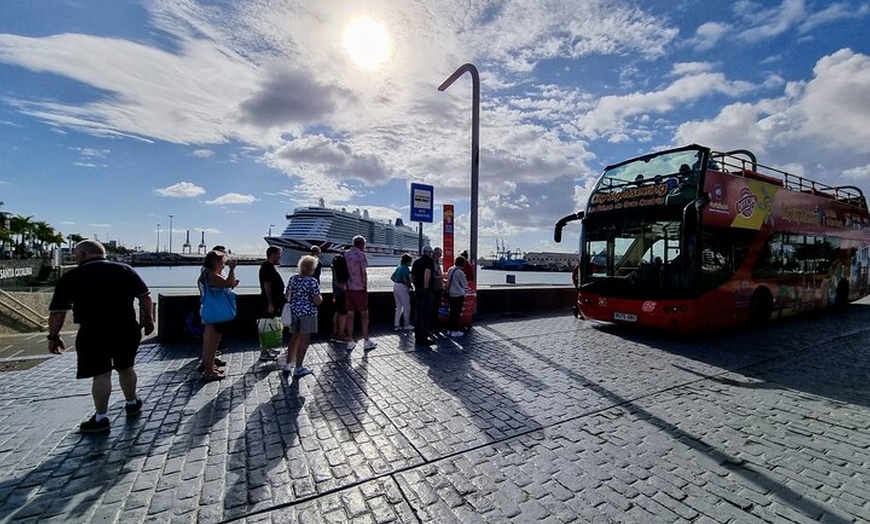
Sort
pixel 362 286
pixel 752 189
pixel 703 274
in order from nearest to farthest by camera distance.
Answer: pixel 362 286 → pixel 703 274 → pixel 752 189

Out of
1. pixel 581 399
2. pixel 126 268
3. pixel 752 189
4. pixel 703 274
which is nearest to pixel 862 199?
pixel 752 189

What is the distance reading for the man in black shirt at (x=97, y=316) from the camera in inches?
140

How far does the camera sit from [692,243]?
748cm

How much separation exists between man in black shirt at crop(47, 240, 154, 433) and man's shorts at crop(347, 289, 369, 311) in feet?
11.0

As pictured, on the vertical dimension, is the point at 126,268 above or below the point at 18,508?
above

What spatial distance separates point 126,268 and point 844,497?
6.05m

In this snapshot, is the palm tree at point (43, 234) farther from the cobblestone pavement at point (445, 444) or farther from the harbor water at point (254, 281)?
the cobblestone pavement at point (445, 444)

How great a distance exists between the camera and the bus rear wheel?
9.03 m

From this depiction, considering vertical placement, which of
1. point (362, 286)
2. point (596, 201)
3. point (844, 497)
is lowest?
point (844, 497)

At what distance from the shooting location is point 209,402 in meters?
4.32

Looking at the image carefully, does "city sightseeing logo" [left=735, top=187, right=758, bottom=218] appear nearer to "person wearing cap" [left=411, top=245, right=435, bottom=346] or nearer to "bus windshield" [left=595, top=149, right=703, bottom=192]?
"bus windshield" [left=595, top=149, right=703, bottom=192]

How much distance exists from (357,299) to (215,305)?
2.40 m

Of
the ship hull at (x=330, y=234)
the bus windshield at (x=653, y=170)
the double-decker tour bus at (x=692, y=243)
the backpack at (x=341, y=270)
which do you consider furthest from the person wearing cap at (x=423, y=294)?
the ship hull at (x=330, y=234)

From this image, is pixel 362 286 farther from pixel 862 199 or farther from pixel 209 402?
pixel 862 199
